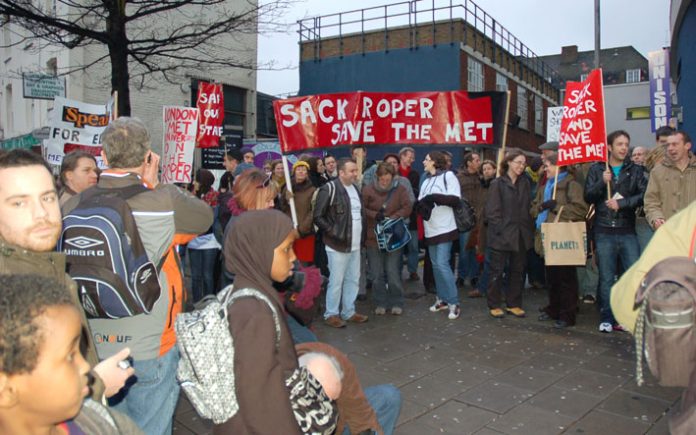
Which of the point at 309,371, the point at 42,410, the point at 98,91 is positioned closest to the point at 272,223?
the point at 309,371

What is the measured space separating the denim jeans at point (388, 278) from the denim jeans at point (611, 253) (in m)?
2.33

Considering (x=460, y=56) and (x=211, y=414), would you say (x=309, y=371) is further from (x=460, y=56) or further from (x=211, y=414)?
(x=460, y=56)

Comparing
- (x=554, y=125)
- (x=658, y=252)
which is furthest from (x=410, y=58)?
(x=658, y=252)

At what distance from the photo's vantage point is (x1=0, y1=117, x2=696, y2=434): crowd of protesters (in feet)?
4.32

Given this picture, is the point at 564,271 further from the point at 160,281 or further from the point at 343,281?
the point at 160,281

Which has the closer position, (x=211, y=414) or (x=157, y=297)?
(x=211, y=414)

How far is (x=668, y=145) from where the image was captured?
5.47 metres

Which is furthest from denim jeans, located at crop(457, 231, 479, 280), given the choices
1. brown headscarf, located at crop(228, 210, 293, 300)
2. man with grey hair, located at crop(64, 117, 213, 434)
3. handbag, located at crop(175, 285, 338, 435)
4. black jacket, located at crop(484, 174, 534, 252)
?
handbag, located at crop(175, 285, 338, 435)

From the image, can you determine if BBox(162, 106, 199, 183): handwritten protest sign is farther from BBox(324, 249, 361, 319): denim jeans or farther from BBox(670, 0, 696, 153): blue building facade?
BBox(670, 0, 696, 153): blue building facade

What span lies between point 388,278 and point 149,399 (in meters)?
4.75

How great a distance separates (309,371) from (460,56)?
73.2ft

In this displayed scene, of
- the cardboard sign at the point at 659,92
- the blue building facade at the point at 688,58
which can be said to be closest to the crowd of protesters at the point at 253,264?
the blue building facade at the point at 688,58

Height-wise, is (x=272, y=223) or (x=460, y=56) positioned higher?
(x=460, y=56)

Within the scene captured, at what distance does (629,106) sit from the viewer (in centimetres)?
4038
